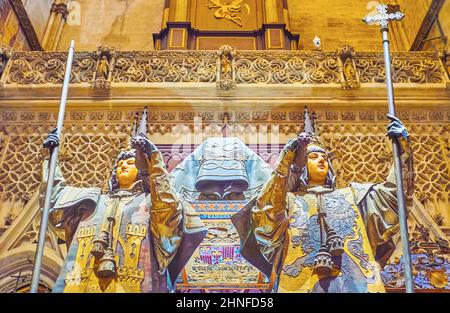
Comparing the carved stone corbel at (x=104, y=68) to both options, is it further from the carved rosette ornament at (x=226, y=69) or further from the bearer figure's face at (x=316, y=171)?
the bearer figure's face at (x=316, y=171)

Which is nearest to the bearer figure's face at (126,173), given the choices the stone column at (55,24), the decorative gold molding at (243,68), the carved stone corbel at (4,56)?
the decorative gold molding at (243,68)

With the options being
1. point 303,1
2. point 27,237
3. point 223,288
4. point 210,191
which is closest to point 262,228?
point 223,288

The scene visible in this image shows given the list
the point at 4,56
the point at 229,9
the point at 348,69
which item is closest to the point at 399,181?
the point at 348,69

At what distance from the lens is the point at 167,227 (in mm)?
4988

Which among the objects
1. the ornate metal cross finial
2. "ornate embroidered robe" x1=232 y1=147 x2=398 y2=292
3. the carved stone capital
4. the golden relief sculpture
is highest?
the golden relief sculpture

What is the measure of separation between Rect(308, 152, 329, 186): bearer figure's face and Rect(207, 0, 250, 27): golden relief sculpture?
4.93 meters

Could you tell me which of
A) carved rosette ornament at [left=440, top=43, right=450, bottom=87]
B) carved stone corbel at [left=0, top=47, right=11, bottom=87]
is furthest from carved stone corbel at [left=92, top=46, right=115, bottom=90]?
carved rosette ornament at [left=440, top=43, right=450, bottom=87]

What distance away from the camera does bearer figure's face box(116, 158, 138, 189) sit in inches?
218

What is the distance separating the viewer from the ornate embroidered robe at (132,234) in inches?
189

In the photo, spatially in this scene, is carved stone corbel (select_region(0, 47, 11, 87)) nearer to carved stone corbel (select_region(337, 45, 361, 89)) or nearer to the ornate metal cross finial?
carved stone corbel (select_region(337, 45, 361, 89))

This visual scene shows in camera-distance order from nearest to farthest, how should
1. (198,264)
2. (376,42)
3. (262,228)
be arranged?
(262,228), (198,264), (376,42)

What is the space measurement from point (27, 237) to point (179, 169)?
1809 millimetres

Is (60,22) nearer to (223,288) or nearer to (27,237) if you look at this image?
(27,237)

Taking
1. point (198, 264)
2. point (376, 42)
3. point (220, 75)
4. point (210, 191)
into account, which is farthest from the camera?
point (376, 42)
